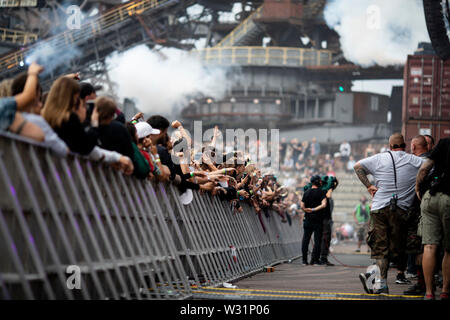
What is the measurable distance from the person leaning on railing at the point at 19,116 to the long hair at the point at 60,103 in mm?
346

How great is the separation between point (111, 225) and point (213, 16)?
66307 millimetres

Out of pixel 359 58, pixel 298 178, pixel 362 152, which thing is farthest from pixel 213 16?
pixel 298 178

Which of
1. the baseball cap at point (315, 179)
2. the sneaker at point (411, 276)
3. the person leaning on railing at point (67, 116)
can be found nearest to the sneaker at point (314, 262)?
the baseball cap at point (315, 179)

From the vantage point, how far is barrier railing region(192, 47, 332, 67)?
71.4 metres

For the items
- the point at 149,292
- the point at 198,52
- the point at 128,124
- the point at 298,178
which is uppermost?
the point at 198,52

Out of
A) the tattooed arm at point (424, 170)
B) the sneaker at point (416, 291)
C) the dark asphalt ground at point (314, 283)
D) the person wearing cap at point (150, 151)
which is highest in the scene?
the person wearing cap at point (150, 151)

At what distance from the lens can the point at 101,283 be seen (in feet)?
20.4

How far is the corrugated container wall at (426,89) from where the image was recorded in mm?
34094

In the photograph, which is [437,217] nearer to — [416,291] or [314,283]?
[416,291]

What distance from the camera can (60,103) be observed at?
18.9 feet

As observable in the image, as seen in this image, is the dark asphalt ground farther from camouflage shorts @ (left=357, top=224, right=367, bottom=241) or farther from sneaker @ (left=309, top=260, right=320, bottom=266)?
camouflage shorts @ (left=357, top=224, right=367, bottom=241)

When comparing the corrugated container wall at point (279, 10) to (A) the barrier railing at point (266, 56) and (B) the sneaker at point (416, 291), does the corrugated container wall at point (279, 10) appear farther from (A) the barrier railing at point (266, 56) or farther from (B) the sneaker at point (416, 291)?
(B) the sneaker at point (416, 291)

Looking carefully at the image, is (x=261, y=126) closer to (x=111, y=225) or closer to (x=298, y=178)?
(x=298, y=178)

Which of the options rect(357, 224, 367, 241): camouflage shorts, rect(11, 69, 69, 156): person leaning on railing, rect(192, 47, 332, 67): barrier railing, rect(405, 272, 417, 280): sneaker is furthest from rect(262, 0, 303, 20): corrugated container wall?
rect(11, 69, 69, 156): person leaning on railing
